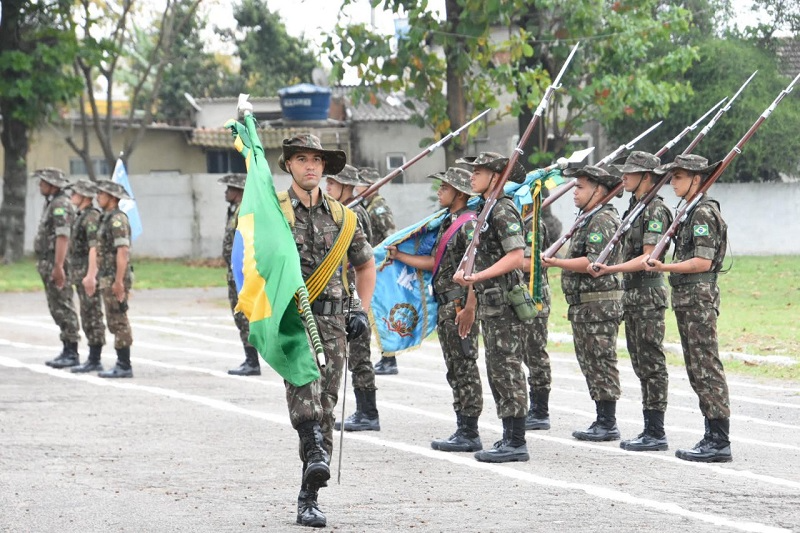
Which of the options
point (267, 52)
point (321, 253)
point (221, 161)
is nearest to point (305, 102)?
point (221, 161)

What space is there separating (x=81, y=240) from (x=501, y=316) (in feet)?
21.2

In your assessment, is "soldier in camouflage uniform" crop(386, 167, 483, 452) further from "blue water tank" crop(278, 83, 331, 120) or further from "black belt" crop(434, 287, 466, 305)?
"blue water tank" crop(278, 83, 331, 120)

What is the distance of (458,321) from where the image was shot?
32.4ft

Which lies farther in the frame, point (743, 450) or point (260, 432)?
point (260, 432)

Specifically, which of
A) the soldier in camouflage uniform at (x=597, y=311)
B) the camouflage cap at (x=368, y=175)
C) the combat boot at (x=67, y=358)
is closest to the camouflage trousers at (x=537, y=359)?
the soldier in camouflage uniform at (x=597, y=311)

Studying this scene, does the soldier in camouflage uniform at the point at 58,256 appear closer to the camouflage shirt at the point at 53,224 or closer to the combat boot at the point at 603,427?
the camouflage shirt at the point at 53,224

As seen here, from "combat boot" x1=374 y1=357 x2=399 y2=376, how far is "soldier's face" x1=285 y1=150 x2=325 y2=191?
704 centimetres

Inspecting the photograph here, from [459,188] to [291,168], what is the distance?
2.26m

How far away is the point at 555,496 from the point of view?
8.02m

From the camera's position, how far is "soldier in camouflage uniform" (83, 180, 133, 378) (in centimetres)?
1387

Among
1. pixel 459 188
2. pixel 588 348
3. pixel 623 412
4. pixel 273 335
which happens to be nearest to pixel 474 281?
pixel 459 188

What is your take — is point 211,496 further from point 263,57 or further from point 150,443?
point 263,57

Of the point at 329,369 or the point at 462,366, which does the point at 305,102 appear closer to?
the point at 462,366

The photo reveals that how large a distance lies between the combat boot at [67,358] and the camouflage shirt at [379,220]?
3712 mm
